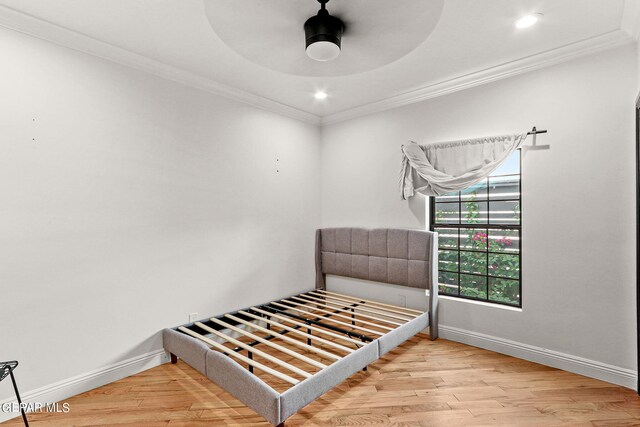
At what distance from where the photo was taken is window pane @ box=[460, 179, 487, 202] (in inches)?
131

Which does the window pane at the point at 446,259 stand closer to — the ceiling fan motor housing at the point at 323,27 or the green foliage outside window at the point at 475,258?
the green foliage outside window at the point at 475,258

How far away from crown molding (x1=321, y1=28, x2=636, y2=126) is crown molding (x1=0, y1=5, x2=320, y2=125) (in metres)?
1.22

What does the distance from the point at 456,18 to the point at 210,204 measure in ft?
8.39

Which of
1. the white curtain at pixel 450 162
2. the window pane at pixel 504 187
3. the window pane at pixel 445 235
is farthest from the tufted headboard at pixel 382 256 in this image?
the window pane at pixel 504 187

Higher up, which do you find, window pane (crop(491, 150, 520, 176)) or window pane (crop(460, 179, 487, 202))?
window pane (crop(491, 150, 520, 176))

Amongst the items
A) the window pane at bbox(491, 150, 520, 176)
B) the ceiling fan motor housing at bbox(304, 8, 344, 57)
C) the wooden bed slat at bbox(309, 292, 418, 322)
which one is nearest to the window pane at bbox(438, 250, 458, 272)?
the wooden bed slat at bbox(309, 292, 418, 322)

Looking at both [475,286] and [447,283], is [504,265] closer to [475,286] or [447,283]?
[475,286]

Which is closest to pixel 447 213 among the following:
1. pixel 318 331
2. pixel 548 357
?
pixel 548 357

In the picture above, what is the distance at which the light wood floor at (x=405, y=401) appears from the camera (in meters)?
2.04

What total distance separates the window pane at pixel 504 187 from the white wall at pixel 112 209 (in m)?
2.44

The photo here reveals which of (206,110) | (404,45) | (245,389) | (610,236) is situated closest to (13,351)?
(245,389)

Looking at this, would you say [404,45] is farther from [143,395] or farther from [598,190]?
[143,395]

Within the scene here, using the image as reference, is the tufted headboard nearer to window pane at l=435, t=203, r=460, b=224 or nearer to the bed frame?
the bed frame

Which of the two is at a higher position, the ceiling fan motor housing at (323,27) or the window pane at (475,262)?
the ceiling fan motor housing at (323,27)
